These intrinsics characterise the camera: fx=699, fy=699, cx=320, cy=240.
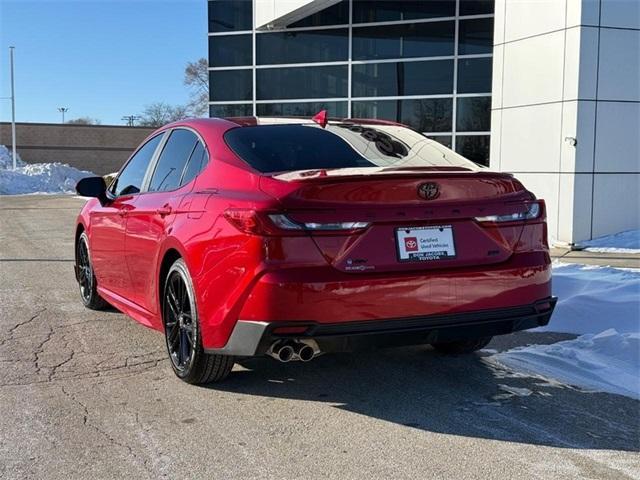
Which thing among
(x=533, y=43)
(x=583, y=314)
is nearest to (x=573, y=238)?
(x=533, y=43)

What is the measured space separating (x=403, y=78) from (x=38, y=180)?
2470 cm

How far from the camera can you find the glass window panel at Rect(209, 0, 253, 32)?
19172 millimetres

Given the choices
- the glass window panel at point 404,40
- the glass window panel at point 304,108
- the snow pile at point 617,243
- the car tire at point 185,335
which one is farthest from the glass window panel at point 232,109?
the car tire at point 185,335

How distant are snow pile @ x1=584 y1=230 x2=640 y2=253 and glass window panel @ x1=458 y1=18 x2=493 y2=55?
Result: 6.90 m

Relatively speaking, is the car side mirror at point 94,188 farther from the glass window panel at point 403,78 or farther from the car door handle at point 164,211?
the glass window panel at point 403,78

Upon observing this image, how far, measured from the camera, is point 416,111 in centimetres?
1727

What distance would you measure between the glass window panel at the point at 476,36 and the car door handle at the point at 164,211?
43.4 feet

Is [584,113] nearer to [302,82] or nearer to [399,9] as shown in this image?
[399,9]

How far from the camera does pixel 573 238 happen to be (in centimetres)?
1084

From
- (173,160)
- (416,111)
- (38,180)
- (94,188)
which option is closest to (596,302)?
(173,160)

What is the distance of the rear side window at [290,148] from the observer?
4293 mm

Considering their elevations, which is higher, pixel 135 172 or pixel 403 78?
pixel 403 78

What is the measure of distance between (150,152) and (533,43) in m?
7.94

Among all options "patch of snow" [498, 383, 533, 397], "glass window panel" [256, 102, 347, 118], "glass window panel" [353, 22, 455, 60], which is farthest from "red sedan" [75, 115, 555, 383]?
"glass window panel" [256, 102, 347, 118]
